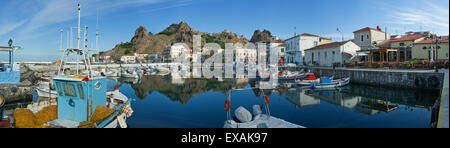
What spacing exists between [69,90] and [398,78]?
27664mm

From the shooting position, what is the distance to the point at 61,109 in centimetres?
888

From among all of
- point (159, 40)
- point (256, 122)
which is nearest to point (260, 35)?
point (159, 40)

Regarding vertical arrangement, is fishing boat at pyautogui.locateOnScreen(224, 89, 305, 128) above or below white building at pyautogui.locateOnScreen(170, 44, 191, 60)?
below

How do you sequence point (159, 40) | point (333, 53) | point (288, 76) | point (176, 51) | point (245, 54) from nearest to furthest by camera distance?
point (288, 76) < point (333, 53) < point (245, 54) < point (176, 51) < point (159, 40)

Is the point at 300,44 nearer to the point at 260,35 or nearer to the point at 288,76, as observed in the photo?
the point at 288,76

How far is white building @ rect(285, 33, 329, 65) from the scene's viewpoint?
164ft

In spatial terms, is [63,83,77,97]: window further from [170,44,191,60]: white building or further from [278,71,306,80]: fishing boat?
[170,44,191,60]: white building

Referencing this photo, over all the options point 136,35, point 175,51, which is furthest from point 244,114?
point 136,35

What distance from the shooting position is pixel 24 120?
24.5 ft

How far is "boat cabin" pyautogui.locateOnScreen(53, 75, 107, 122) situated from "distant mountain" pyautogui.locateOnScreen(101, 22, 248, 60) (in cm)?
12361

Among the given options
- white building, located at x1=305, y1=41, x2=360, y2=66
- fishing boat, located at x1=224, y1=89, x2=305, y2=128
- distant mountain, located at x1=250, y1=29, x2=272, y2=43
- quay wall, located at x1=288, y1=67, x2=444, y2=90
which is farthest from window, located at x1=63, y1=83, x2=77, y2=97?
distant mountain, located at x1=250, y1=29, x2=272, y2=43

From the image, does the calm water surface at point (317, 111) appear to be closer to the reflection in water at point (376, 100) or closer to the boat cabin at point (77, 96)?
the reflection in water at point (376, 100)
